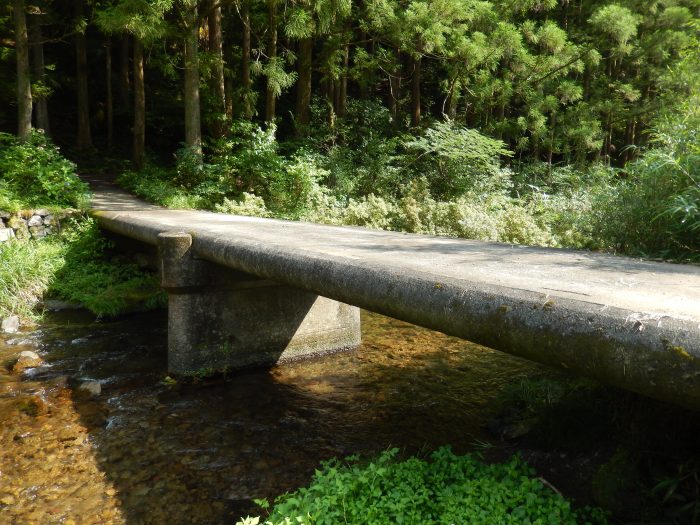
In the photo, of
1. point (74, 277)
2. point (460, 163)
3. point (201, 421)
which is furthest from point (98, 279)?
point (460, 163)

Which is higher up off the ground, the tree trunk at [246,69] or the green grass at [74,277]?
the tree trunk at [246,69]

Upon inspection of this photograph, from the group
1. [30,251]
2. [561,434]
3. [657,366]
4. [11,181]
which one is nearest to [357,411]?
[561,434]

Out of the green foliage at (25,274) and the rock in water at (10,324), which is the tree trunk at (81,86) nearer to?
the green foliage at (25,274)

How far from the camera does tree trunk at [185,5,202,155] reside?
39.0ft

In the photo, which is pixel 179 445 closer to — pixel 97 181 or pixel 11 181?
pixel 11 181

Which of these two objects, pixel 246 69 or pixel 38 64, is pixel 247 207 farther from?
pixel 38 64

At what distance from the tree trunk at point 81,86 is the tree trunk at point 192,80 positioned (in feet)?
27.5

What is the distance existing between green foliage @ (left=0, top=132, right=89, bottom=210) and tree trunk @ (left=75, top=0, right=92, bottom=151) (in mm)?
9383

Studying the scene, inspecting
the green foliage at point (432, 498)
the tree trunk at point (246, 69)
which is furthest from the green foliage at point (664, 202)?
the tree trunk at point (246, 69)

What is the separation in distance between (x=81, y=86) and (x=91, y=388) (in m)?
17.1

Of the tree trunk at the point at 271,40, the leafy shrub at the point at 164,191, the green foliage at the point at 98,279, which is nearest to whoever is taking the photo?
the green foliage at the point at 98,279

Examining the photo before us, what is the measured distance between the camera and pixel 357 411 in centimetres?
468

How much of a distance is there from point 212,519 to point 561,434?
217 centimetres

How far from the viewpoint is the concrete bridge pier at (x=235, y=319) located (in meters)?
5.13
